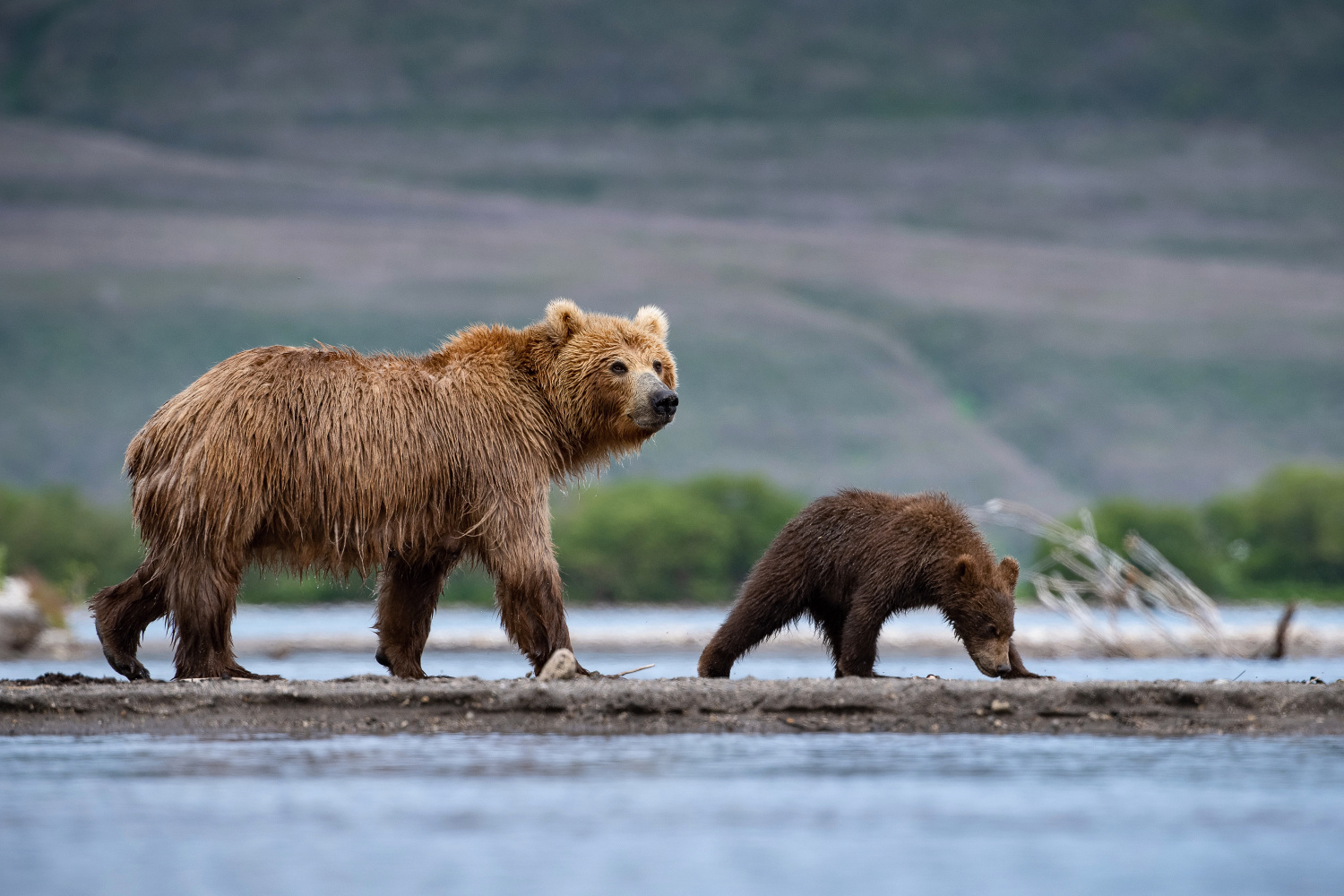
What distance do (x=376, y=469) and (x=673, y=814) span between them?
3.63 m

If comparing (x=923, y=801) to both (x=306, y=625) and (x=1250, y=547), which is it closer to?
(x=306, y=625)

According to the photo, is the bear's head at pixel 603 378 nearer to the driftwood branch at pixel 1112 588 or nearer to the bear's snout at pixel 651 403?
the bear's snout at pixel 651 403

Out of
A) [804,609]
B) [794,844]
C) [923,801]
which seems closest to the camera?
[794,844]

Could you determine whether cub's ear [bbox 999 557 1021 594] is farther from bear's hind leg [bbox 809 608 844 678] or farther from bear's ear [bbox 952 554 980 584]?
bear's hind leg [bbox 809 608 844 678]

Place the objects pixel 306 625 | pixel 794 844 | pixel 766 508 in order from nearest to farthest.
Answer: pixel 794 844 → pixel 306 625 → pixel 766 508

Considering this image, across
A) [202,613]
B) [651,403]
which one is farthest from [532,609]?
[202,613]

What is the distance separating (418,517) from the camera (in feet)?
34.3

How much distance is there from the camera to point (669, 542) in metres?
56.0

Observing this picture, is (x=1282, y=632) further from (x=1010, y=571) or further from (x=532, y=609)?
(x=532, y=609)

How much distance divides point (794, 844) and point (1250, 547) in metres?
49.4

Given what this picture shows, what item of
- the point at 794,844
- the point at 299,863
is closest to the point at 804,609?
the point at 794,844

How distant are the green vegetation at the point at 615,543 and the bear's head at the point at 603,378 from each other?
134ft

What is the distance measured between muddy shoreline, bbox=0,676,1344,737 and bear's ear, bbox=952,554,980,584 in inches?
49.8

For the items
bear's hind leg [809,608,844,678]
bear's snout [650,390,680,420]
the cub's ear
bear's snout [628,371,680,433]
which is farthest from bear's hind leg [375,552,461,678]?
the cub's ear
